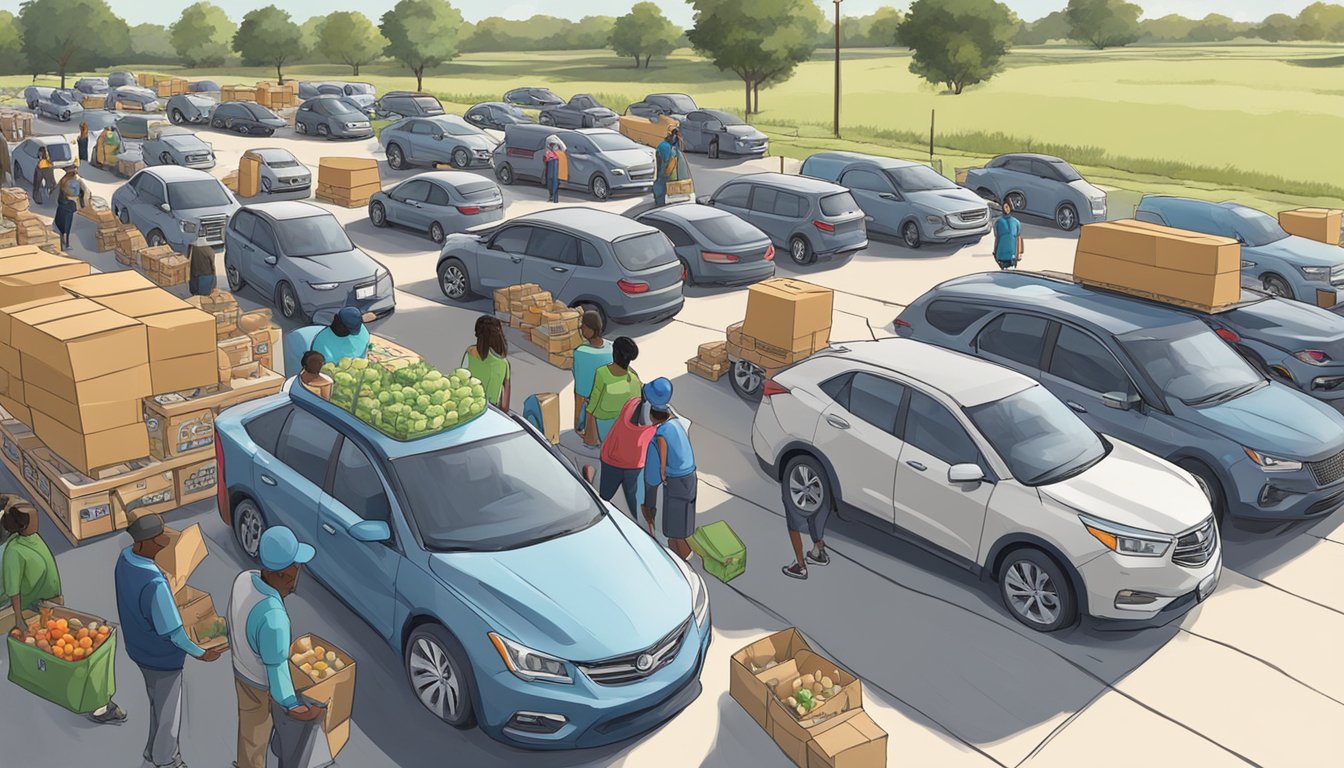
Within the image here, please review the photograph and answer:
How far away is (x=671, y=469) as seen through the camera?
8141 mm

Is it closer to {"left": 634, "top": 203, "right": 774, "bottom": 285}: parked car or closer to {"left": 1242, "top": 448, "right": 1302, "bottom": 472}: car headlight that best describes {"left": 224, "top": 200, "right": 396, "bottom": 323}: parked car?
{"left": 634, "top": 203, "right": 774, "bottom": 285}: parked car

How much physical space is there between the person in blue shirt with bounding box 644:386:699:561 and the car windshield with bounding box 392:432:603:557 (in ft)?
2.99

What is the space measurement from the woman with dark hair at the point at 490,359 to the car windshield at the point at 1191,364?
5.82 metres

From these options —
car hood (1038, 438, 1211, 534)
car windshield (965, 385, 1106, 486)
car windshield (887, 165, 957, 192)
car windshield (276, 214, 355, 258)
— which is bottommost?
car hood (1038, 438, 1211, 534)

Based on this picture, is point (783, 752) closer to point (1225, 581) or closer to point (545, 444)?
point (545, 444)

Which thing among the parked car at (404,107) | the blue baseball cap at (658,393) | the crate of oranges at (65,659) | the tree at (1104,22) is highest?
the tree at (1104,22)

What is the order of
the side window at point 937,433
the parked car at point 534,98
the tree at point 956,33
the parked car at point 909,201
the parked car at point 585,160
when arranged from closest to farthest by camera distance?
the side window at point 937,433
the parked car at point 909,201
the parked car at point 585,160
the parked car at point 534,98
the tree at point 956,33

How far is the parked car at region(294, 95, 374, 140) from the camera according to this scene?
120 feet

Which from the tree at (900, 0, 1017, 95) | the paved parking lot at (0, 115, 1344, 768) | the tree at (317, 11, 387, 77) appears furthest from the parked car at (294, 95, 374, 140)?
the tree at (317, 11, 387, 77)

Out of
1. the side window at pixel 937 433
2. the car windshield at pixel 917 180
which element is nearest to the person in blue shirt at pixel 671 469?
the side window at pixel 937 433

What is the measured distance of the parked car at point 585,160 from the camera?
25875 millimetres

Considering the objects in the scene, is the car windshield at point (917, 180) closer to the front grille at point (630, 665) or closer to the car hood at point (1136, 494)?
the car hood at point (1136, 494)

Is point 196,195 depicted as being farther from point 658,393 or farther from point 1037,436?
point 1037,436

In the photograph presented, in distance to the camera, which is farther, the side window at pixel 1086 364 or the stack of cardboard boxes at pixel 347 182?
the stack of cardboard boxes at pixel 347 182
